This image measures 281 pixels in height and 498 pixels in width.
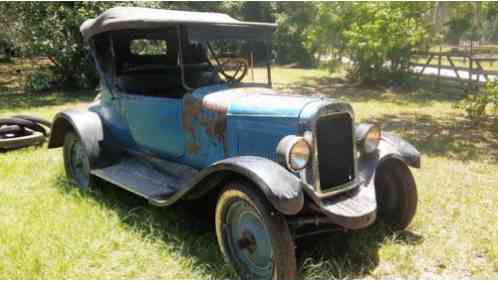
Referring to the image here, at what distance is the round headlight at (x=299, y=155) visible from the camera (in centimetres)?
304

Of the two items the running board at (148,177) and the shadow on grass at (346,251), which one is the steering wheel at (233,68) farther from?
the shadow on grass at (346,251)

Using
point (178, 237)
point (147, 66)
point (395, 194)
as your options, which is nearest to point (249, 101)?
point (178, 237)

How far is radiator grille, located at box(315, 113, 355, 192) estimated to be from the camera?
3346mm

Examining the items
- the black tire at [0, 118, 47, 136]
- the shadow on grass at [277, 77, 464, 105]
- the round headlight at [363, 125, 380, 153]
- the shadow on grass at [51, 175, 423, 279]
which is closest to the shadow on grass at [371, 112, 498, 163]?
the shadow on grass at [277, 77, 464, 105]

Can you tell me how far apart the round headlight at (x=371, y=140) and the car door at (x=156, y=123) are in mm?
1767

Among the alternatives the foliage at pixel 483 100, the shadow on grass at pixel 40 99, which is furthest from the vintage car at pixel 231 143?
the shadow on grass at pixel 40 99

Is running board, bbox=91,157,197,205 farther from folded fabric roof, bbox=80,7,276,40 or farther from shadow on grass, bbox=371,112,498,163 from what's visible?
shadow on grass, bbox=371,112,498,163

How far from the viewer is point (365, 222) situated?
121 inches

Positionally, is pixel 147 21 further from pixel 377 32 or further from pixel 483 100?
pixel 377 32

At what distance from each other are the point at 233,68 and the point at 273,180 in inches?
80.5

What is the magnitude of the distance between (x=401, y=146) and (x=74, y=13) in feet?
34.8

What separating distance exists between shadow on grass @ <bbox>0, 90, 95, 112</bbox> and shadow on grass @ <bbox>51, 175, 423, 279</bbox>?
7.40 meters

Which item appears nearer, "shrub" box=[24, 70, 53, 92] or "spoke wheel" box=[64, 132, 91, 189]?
"spoke wheel" box=[64, 132, 91, 189]

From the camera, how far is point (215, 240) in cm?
375
